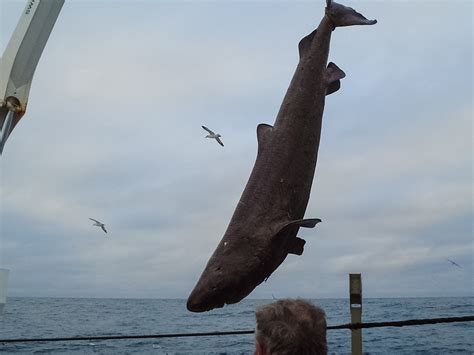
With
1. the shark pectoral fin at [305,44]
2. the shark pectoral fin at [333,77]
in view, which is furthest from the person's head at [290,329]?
the shark pectoral fin at [305,44]

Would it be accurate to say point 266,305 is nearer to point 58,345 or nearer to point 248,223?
point 248,223

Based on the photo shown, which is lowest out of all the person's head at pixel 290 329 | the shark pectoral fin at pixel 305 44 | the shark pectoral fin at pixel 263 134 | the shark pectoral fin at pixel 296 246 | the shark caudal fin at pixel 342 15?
the person's head at pixel 290 329

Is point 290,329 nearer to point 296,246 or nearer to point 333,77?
point 296,246

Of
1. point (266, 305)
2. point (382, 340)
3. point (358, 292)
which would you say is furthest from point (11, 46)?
point (382, 340)

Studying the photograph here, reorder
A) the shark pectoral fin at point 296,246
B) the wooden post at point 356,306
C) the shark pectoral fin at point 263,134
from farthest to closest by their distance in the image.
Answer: the wooden post at point 356,306 < the shark pectoral fin at point 263,134 < the shark pectoral fin at point 296,246

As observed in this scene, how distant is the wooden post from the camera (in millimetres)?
6105

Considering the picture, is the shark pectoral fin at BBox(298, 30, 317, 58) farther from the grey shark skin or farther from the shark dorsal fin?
the shark dorsal fin

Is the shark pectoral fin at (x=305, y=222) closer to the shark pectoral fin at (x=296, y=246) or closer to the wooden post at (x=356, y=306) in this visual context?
the shark pectoral fin at (x=296, y=246)

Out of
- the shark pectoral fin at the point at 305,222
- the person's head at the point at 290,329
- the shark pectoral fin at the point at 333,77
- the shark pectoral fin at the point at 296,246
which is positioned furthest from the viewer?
the shark pectoral fin at the point at 333,77

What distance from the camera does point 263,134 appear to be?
3.96 meters

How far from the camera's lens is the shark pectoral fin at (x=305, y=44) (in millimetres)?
4332

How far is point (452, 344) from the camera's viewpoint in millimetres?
23766

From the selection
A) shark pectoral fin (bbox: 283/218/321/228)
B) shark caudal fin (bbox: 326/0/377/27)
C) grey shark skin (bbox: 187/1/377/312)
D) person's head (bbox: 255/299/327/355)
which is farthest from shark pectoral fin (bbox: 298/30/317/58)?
person's head (bbox: 255/299/327/355)

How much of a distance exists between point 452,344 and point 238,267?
22.9 meters
